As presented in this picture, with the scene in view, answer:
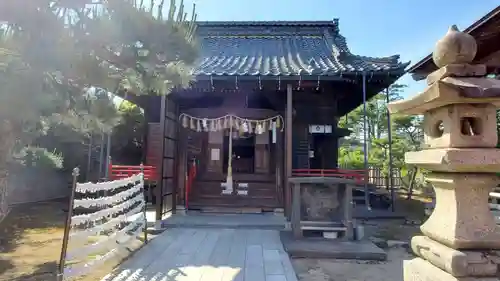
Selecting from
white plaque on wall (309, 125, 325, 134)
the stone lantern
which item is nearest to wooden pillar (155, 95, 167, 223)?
white plaque on wall (309, 125, 325, 134)

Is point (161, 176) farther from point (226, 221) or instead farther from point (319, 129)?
point (319, 129)

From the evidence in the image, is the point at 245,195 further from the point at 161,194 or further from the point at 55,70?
the point at 55,70

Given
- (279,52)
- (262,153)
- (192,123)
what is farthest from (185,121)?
(279,52)

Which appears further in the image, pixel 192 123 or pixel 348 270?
pixel 192 123

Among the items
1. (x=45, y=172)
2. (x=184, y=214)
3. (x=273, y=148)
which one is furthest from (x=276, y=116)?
(x=45, y=172)

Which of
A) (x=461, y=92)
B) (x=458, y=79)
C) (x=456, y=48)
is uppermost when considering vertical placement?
(x=456, y=48)

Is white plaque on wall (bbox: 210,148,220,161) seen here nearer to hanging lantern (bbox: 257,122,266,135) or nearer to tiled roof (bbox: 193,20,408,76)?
hanging lantern (bbox: 257,122,266,135)

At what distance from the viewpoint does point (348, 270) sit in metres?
4.35

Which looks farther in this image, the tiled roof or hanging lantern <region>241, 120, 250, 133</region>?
hanging lantern <region>241, 120, 250, 133</region>

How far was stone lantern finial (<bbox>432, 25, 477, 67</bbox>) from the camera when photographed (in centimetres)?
202

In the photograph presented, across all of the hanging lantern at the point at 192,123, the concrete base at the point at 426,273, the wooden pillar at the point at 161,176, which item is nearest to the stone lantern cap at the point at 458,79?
the concrete base at the point at 426,273

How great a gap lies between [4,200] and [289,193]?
4899 mm

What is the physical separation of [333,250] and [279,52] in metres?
6.75

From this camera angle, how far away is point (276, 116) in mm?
8062
